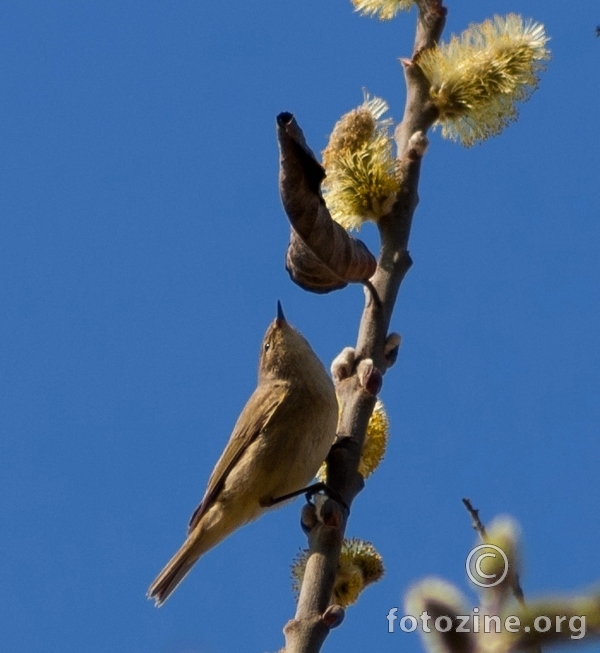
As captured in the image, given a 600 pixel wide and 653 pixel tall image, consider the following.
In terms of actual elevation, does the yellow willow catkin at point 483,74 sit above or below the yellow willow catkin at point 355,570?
above

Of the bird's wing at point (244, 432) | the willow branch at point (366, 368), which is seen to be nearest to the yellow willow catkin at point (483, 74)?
the willow branch at point (366, 368)

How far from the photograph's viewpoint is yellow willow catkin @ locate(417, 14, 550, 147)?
4.02m

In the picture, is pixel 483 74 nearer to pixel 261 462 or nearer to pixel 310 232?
pixel 310 232

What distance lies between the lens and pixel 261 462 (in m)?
5.05

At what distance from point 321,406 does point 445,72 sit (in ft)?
5.85

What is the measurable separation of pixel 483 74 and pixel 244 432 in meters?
2.21

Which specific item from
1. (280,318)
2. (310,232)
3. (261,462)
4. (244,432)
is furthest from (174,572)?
(310,232)

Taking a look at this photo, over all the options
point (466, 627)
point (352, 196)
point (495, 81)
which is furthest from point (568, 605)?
point (495, 81)

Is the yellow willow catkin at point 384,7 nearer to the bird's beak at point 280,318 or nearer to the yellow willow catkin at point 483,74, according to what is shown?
the yellow willow catkin at point 483,74

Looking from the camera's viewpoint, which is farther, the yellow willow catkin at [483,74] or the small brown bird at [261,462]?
the small brown bird at [261,462]

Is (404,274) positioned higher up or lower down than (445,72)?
lower down

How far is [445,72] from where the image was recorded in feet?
13.0

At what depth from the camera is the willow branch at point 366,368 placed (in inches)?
105

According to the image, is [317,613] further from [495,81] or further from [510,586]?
[495,81]
